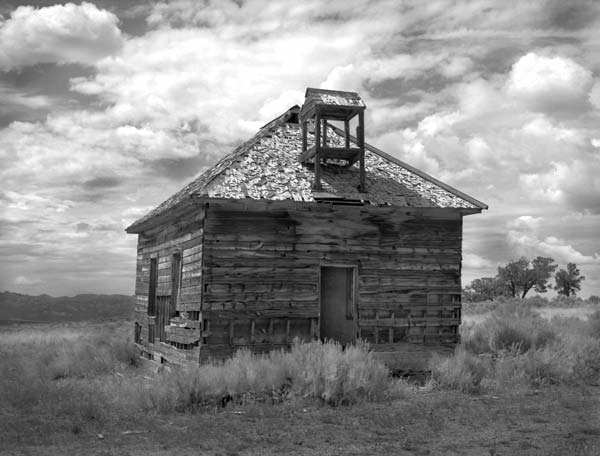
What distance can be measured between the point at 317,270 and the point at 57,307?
229 ft

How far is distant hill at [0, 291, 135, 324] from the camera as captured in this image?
71625 millimetres

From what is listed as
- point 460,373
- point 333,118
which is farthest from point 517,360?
point 333,118

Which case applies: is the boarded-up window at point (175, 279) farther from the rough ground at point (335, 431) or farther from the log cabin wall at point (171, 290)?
the rough ground at point (335, 431)

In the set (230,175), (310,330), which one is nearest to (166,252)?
(230,175)

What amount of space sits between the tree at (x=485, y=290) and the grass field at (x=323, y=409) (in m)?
41.7

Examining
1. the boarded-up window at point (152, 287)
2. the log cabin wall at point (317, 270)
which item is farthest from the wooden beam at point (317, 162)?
the boarded-up window at point (152, 287)

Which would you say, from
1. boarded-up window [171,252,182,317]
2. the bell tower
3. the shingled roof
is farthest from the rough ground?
the bell tower

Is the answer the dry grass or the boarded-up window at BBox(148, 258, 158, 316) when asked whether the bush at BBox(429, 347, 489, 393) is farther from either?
the boarded-up window at BBox(148, 258, 158, 316)

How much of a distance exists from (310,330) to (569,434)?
580cm

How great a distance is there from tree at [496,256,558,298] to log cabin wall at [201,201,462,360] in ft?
142

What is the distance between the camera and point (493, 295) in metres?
56.0

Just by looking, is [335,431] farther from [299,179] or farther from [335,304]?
[299,179]

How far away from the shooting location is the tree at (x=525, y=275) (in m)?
55.3

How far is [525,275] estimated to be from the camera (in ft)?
183
